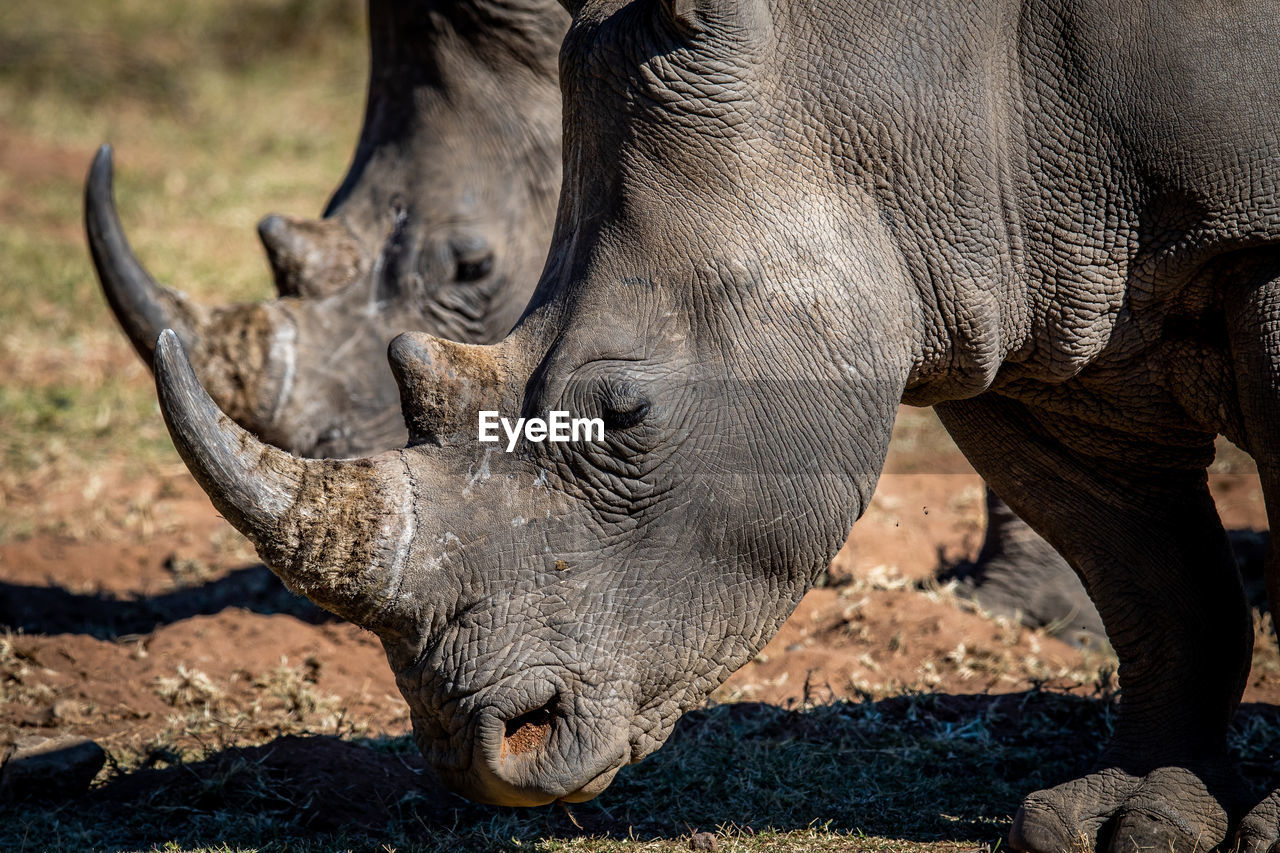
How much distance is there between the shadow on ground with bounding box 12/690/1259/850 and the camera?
131 inches

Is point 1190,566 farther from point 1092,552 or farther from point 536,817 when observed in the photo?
point 536,817

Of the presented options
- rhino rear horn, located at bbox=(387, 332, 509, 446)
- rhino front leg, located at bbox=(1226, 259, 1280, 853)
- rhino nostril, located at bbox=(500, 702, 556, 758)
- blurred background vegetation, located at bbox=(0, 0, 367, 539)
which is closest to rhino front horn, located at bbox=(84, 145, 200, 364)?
blurred background vegetation, located at bbox=(0, 0, 367, 539)

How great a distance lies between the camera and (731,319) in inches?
105

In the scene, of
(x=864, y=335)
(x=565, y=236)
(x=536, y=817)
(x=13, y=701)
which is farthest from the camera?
→ (x=13, y=701)

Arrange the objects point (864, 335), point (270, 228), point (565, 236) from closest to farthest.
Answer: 1. point (864, 335)
2. point (565, 236)
3. point (270, 228)

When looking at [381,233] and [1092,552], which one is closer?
[1092,552]

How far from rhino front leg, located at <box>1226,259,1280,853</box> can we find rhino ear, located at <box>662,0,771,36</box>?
1.11m

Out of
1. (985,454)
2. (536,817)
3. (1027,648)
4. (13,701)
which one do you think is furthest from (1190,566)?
(13,701)

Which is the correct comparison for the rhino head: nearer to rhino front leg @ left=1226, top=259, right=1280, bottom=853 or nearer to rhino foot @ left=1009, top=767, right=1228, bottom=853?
rhino front leg @ left=1226, top=259, right=1280, bottom=853

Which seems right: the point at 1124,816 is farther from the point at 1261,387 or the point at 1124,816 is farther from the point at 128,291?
the point at 128,291

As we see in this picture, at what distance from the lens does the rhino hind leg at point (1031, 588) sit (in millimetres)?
4953

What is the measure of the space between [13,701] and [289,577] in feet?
6.49

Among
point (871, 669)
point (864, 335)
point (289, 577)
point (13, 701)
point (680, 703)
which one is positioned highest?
point (864, 335)

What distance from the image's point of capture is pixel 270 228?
4.84 meters
